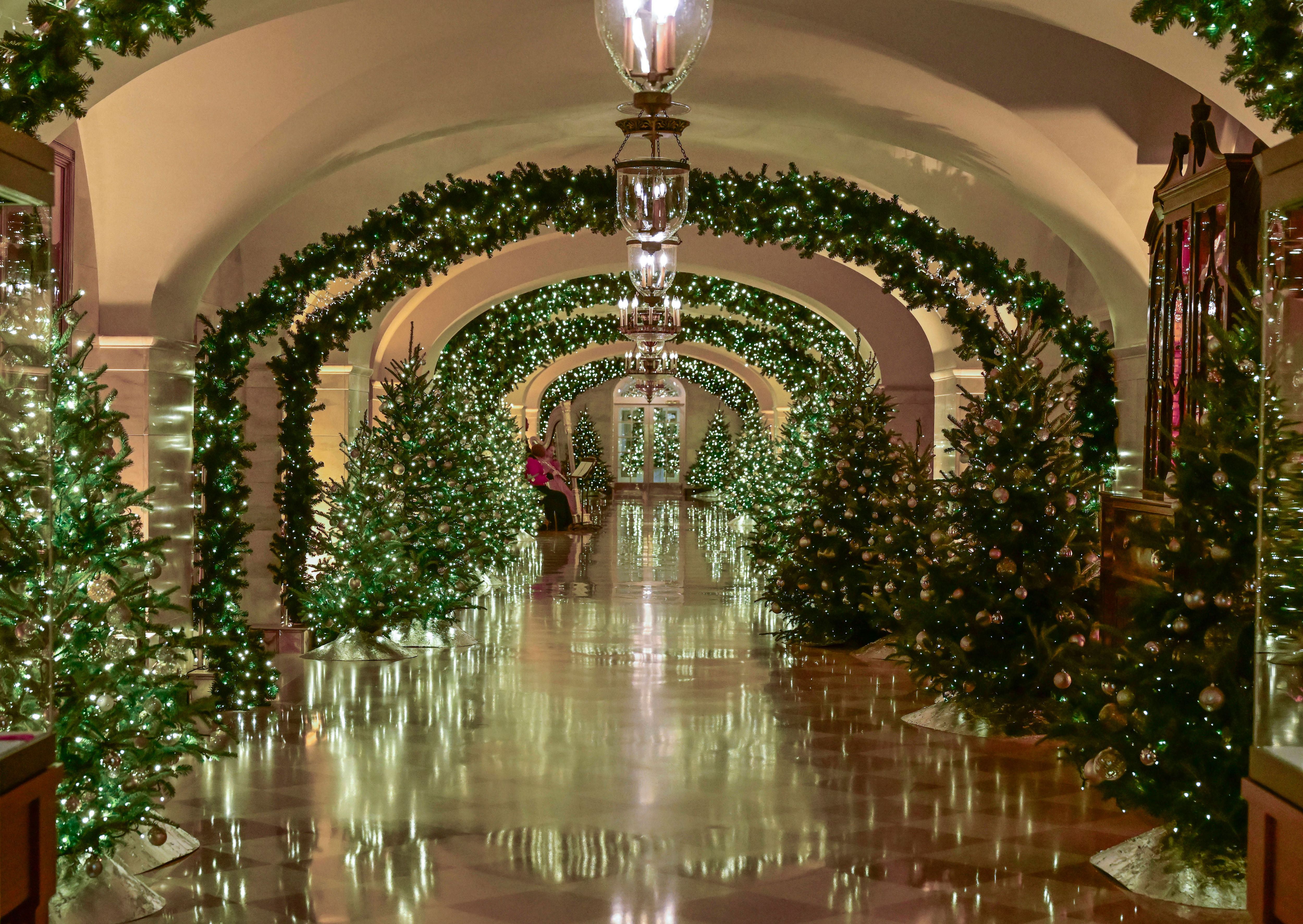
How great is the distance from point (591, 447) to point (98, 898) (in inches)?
1367

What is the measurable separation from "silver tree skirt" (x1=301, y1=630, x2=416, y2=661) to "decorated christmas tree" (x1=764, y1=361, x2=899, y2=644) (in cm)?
296

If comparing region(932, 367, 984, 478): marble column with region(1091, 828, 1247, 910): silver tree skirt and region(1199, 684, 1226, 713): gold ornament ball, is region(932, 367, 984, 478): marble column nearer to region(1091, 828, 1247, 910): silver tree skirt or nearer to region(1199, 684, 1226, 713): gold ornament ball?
region(1091, 828, 1247, 910): silver tree skirt

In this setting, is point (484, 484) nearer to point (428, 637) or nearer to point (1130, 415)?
point (428, 637)

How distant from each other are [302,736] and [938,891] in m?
3.53

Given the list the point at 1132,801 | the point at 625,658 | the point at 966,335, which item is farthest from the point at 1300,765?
the point at 966,335

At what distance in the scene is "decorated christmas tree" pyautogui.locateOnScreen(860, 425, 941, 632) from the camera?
23.2 ft

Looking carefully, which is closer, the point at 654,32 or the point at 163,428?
the point at 654,32

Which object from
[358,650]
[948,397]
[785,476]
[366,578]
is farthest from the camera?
[948,397]

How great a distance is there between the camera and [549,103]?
845 centimetres

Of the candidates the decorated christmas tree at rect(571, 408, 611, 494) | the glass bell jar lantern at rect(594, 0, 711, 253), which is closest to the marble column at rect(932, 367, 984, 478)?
the glass bell jar lantern at rect(594, 0, 711, 253)

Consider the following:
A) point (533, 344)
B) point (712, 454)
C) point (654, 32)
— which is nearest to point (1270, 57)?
point (654, 32)

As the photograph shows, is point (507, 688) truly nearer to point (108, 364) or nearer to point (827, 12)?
point (108, 364)

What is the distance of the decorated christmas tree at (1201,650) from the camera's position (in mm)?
4148

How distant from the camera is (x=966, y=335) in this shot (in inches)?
378
